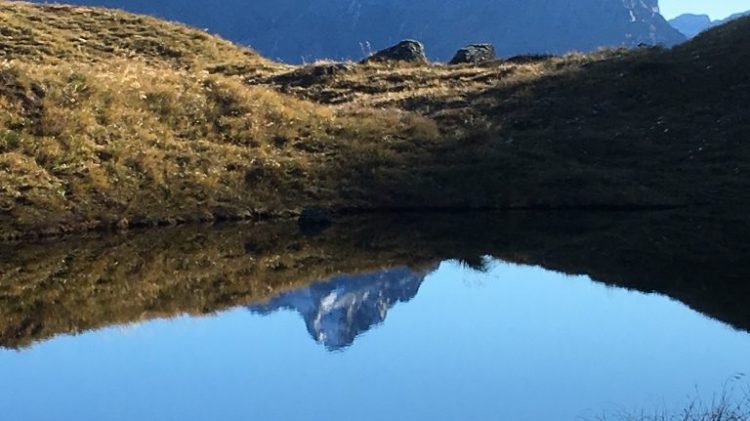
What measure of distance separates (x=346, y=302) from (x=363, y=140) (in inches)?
733

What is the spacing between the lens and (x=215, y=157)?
3400 cm

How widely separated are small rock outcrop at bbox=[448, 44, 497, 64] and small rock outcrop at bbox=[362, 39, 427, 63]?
7.22ft

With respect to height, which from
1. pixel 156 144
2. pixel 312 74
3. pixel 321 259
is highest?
pixel 312 74

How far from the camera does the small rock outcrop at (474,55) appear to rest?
60.1m

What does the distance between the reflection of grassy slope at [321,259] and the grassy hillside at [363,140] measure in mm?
2111

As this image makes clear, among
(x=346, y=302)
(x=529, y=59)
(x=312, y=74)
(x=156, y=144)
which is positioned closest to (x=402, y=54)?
(x=529, y=59)

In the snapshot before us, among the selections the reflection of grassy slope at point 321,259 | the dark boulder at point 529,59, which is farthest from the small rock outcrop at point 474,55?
the reflection of grassy slope at point 321,259

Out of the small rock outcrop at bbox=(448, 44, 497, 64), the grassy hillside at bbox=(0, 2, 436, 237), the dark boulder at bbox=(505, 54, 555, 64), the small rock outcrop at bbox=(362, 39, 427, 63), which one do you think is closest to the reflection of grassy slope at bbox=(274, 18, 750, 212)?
the dark boulder at bbox=(505, 54, 555, 64)

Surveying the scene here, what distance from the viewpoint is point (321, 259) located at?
24.7 meters

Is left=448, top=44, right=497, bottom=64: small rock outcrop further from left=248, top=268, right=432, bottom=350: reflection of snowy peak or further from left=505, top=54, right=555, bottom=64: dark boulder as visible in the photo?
left=248, top=268, right=432, bottom=350: reflection of snowy peak

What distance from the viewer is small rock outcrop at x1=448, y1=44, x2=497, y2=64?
60.1 meters

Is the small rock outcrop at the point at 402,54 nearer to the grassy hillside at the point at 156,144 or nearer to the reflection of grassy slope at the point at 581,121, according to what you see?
the reflection of grassy slope at the point at 581,121

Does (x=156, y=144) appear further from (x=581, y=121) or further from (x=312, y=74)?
(x=312, y=74)

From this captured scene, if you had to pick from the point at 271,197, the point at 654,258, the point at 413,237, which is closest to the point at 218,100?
the point at 271,197
